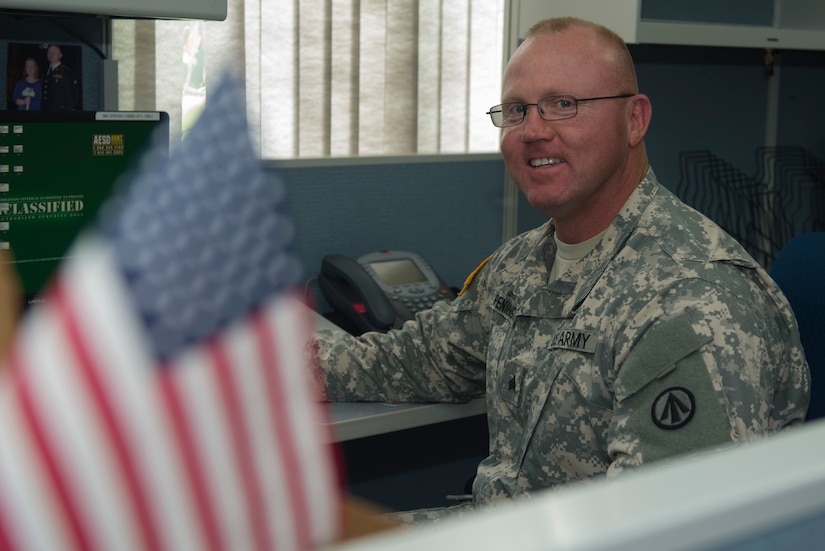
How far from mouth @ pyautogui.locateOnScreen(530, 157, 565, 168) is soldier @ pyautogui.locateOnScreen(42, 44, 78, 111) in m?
0.73

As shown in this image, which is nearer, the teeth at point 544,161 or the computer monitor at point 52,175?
the teeth at point 544,161

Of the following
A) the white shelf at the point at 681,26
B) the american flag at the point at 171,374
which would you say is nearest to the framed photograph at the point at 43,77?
the white shelf at the point at 681,26

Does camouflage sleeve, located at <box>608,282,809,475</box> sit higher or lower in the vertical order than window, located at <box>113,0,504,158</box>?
lower

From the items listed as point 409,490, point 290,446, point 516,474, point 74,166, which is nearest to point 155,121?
point 74,166

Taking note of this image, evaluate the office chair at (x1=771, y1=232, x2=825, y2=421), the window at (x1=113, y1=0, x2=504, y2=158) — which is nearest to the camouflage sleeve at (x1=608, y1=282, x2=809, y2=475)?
the office chair at (x1=771, y1=232, x2=825, y2=421)

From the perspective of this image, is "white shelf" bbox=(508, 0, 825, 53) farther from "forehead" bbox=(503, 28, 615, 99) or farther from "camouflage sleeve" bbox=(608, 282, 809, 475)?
"camouflage sleeve" bbox=(608, 282, 809, 475)

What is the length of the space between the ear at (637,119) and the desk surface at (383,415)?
1.45 ft

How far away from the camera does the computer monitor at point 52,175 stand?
4.75 feet

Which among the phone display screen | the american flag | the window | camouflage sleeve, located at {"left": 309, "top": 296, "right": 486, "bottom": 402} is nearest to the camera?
the american flag

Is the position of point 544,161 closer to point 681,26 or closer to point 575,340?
point 575,340

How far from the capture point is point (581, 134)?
4.36ft

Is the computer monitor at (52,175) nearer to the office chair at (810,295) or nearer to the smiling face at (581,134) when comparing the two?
the smiling face at (581,134)

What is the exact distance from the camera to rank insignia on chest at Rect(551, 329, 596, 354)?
1.17 m

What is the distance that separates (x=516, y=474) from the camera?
4.17 ft
